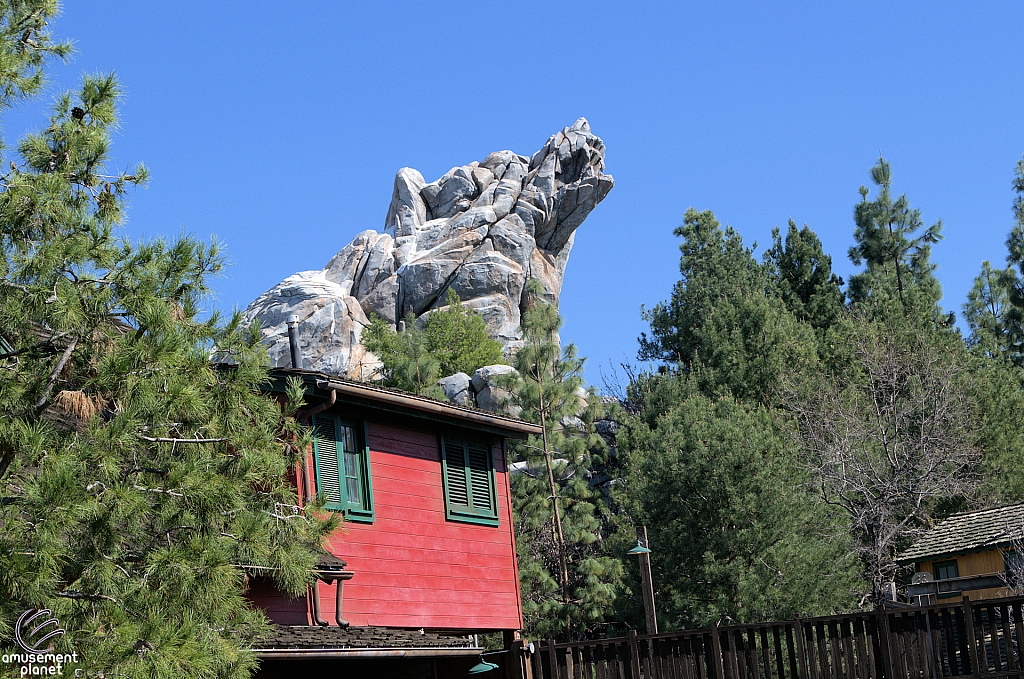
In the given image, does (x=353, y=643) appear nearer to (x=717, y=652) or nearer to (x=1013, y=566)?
(x=717, y=652)

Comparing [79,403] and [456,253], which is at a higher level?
[456,253]

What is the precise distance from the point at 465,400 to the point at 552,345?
13.2m

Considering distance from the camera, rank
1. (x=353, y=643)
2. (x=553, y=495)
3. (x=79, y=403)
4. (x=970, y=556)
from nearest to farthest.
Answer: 1. (x=79, y=403)
2. (x=353, y=643)
3. (x=970, y=556)
4. (x=553, y=495)

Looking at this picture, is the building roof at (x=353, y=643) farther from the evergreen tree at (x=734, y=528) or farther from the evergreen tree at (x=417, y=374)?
the evergreen tree at (x=417, y=374)

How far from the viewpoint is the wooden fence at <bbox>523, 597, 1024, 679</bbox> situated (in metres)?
13.0

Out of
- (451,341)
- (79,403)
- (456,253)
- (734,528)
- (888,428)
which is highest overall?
(456,253)

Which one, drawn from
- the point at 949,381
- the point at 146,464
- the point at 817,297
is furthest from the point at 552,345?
the point at 146,464

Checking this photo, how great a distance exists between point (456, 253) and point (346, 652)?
1836 inches

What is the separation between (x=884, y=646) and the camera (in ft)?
43.2

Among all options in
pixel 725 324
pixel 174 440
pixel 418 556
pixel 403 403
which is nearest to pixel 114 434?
pixel 174 440

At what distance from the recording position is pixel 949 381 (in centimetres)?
3169

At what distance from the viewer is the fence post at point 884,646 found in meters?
13.1

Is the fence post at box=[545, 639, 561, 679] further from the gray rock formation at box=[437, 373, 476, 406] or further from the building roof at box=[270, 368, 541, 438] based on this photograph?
the gray rock formation at box=[437, 373, 476, 406]

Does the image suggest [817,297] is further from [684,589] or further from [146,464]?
[146,464]
